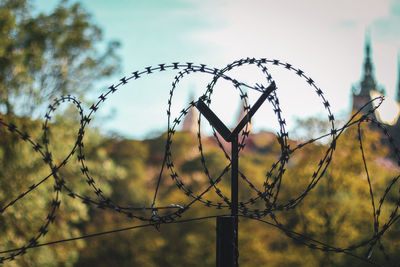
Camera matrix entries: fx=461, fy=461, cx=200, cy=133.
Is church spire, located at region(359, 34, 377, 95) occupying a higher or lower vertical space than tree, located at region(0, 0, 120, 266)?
higher

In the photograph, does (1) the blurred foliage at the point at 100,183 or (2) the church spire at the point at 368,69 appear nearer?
(1) the blurred foliage at the point at 100,183

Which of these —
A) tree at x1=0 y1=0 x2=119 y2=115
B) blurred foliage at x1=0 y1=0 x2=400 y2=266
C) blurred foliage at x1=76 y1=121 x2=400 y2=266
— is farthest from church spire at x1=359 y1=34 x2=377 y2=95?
tree at x1=0 y1=0 x2=119 y2=115

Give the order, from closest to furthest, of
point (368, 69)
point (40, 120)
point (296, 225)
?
point (40, 120) → point (296, 225) → point (368, 69)

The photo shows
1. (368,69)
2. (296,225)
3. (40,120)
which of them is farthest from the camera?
(368,69)

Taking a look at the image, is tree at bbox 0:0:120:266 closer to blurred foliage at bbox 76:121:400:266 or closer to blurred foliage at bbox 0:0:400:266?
blurred foliage at bbox 0:0:400:266

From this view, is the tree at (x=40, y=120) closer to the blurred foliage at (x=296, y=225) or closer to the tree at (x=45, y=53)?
the tree at (x=45, y=53)

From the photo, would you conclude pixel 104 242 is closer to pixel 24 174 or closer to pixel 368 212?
pixel 24 174

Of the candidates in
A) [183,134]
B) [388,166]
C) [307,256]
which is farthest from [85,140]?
[183,134]

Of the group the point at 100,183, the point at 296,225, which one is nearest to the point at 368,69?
the point at 296,225

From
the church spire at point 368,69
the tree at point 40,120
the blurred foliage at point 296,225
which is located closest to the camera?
the tree at point 40,120

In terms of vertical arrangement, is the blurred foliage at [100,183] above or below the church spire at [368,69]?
below

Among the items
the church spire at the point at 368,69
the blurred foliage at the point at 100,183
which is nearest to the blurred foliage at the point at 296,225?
the blurred foliage at the point at 100,183

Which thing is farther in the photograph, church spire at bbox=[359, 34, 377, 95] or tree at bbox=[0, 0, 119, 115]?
church spire at bbox=[359, 34, 377, 95]

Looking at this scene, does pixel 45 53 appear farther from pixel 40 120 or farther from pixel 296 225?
pixel 296 225
